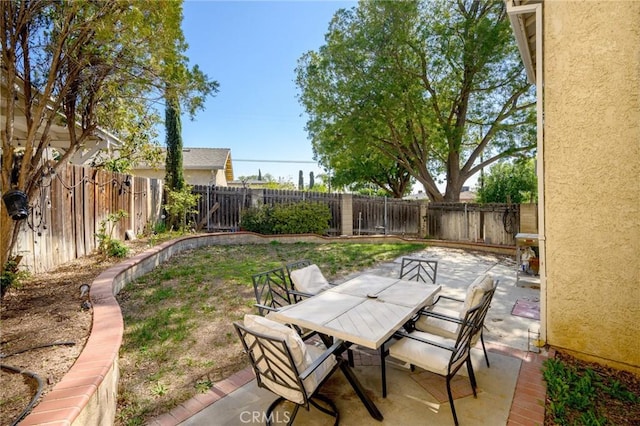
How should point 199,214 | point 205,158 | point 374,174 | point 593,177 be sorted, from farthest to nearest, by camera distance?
point 374,174 → point 205,158 → point 199,214 → point 593,177

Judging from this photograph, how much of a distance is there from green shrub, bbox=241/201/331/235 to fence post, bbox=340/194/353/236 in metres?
1.54

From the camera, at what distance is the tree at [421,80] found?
1223 centimetres

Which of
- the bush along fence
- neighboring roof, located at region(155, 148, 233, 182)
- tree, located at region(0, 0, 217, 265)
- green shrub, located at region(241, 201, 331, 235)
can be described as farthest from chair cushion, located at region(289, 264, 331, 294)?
neighboring roof, located at region(155, 148, 233, 182)

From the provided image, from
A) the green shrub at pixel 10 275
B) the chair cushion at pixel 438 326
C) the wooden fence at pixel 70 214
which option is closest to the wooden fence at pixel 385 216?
Answer: the wooden fence at pixel 70 214

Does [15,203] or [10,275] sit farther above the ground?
[15,203]

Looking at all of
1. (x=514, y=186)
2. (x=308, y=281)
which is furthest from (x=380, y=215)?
(x=308, y=281)

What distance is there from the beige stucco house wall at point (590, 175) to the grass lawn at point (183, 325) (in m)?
3.59

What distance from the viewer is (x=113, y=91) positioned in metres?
5.11

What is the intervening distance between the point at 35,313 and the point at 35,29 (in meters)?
3.72

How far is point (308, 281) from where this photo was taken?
12.9 ft

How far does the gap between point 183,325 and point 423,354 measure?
2988 mm

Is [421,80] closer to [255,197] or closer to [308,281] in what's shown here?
[255,197]

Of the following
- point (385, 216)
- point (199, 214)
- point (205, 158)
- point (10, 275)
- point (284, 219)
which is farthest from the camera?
point (205, 158)

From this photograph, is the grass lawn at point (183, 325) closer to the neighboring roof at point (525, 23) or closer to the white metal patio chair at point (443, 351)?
the white metal patio chair at point (443, 351)
